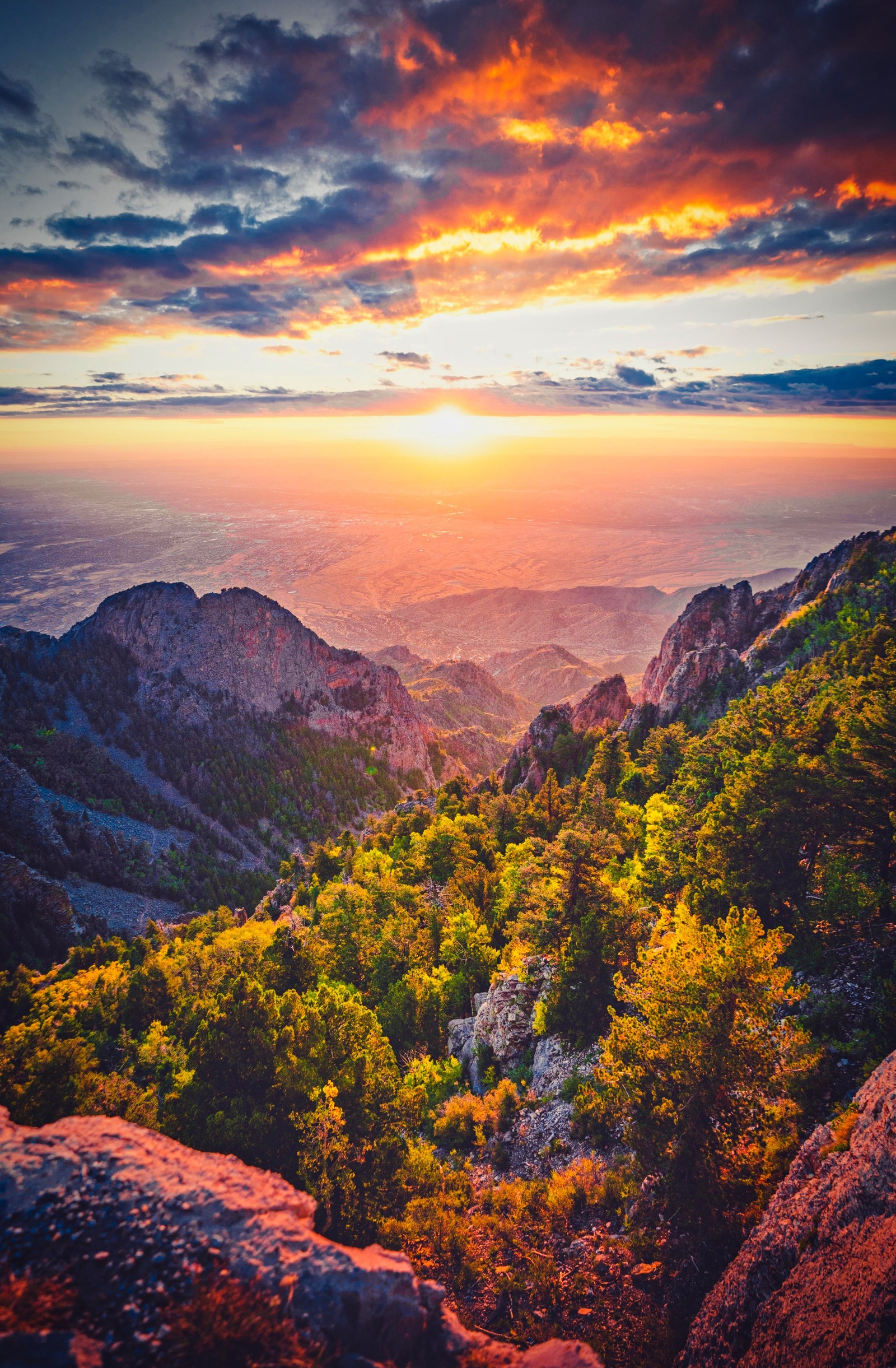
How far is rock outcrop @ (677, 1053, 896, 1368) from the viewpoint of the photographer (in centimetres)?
810

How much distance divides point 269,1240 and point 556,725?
68.4m

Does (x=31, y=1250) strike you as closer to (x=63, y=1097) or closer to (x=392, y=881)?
(x=63, y=1097)

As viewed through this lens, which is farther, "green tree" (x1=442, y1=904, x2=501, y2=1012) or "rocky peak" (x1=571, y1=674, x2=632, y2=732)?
"rocky peak" (x1=571, y1=674, x2=632, y2=732)

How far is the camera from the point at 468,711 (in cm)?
15775

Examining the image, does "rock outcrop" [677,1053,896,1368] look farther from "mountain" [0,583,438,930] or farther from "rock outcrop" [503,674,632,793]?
"mountain" [0,583,438,930]

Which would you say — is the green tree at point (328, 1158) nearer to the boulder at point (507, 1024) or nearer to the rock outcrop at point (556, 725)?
the boulder at point (507, 1024)

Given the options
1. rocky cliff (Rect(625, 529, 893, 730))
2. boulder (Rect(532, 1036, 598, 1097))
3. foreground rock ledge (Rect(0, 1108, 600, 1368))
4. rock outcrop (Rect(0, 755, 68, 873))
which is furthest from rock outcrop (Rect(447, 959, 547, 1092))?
Answer: rock outcrop (Rect(0, 755, 68, 873))

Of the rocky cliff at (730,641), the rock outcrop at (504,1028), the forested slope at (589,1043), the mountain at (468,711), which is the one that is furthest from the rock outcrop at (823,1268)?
the mountain at (468,711)

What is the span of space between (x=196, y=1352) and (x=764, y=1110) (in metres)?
13.6

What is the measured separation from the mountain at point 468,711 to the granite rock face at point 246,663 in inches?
437

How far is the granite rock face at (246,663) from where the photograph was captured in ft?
388

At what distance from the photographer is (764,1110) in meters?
14.1

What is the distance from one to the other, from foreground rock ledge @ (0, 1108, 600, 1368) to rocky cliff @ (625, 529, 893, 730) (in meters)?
53.8

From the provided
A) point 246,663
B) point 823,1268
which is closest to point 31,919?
point 246,663
